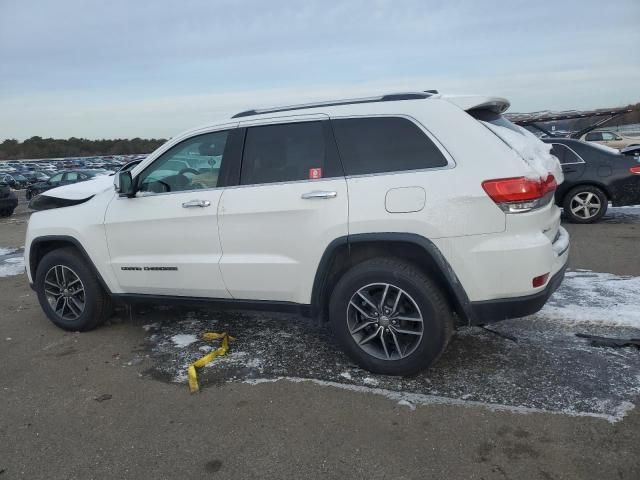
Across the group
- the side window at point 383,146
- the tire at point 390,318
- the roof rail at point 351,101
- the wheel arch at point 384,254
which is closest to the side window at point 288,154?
the side window at point 383,146

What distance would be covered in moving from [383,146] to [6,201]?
18247 millimetres

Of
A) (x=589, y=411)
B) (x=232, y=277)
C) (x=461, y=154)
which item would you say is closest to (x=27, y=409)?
(x=232, y=277)

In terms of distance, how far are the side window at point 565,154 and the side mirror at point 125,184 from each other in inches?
301

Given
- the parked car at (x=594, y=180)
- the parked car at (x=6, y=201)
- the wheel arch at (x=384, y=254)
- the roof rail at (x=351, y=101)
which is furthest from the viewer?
the parked car at (x=6, y=201)

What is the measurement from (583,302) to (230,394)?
11.2 feet

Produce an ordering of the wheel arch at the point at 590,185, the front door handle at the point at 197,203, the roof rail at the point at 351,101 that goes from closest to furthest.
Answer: the roof rail at the point at 351,101 < the front door handle at the point at 197,203 < the wheel arch at the point at 590,185

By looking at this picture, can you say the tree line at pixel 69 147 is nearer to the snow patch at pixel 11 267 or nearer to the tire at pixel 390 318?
the snow patch at pixel 11 267

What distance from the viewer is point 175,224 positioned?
166 inches

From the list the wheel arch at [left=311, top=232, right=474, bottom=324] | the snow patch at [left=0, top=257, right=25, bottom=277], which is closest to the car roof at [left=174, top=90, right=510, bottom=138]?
the wheel arch at [left=311, top=232, right=474, bottom=324]

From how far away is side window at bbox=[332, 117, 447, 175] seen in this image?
3500 mm

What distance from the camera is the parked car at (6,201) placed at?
18.0 m

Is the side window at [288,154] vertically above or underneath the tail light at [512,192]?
above

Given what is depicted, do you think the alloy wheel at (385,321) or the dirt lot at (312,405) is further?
the alloy wheel at (385,321)

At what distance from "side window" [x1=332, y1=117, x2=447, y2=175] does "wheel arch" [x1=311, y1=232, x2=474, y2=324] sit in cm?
47
